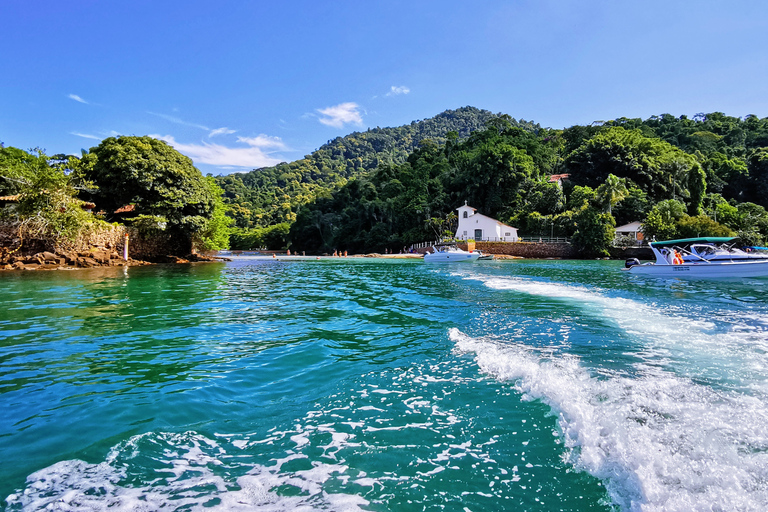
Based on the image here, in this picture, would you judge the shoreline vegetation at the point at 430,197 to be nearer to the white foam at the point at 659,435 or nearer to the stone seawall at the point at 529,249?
the stone seawall at the point at 529,249

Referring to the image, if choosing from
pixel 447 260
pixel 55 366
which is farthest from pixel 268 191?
pixel 55 366

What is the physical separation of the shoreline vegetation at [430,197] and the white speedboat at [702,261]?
2251cm

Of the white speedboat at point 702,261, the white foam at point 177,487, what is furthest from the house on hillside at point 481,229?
the white foam at point 177,487

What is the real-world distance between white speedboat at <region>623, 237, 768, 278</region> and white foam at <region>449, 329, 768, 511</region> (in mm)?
19583

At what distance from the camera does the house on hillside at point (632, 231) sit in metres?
47.7

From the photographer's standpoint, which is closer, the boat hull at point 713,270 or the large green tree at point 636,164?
the boat hull at point 713,270

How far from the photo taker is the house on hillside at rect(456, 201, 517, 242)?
177 ft

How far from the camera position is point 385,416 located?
379cm

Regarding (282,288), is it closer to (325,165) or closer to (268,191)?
(268,191)

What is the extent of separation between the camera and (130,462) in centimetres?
299

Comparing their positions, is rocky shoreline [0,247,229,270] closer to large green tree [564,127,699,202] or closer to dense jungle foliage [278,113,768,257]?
dense jungle foliage [278,113,768,257]

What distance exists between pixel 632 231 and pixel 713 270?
3311 cm

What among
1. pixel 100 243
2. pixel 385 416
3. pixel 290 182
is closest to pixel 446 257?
pixel 100 243

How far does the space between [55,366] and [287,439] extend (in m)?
4.30
